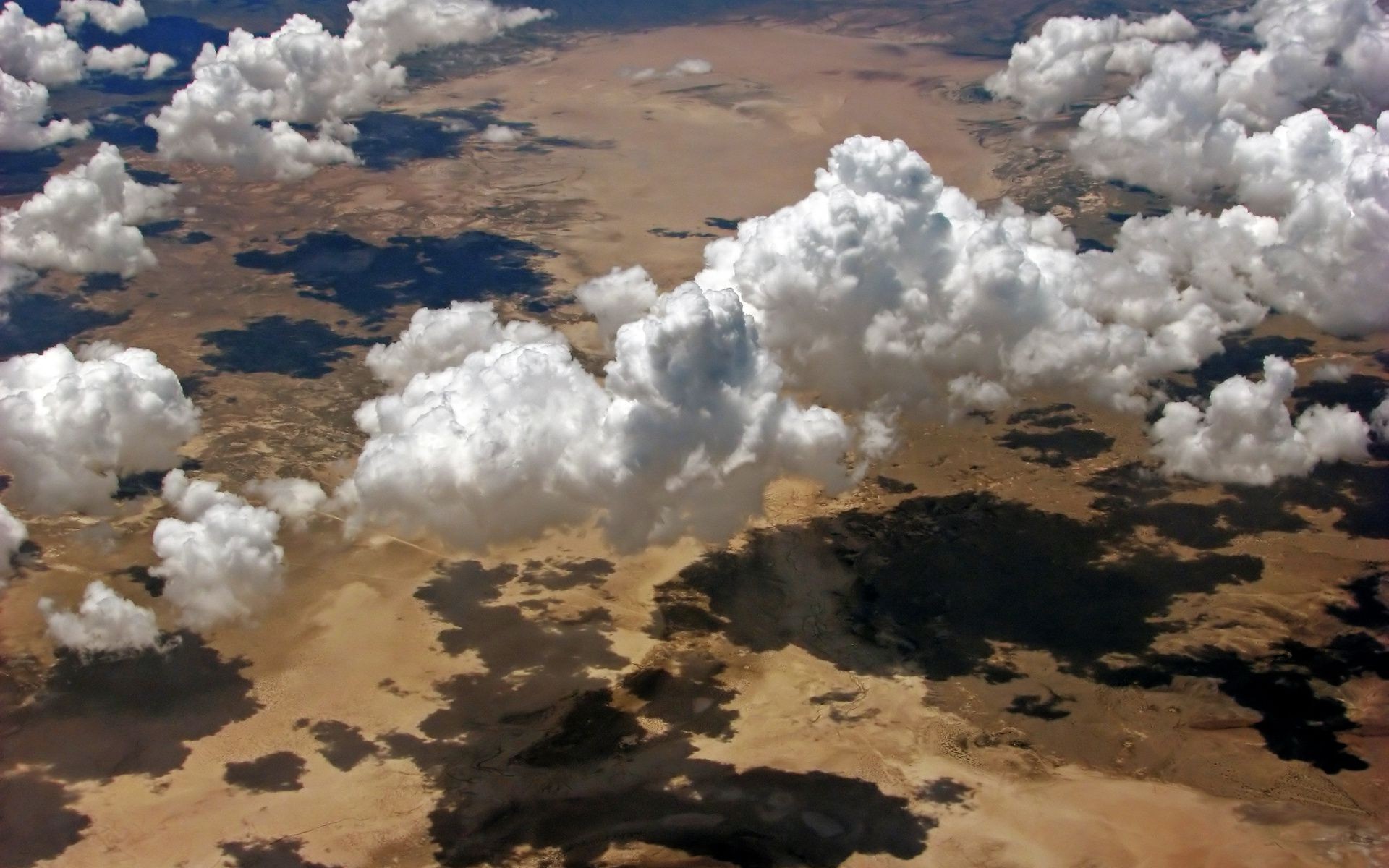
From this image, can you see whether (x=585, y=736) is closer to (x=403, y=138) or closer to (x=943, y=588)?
(x=943, y=588)

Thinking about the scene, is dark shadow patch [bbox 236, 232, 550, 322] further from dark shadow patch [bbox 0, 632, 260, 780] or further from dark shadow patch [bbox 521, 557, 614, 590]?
dark shadow patch [bbox 0, 632, 260, 780]

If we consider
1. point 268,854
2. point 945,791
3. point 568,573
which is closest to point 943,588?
point 945,791

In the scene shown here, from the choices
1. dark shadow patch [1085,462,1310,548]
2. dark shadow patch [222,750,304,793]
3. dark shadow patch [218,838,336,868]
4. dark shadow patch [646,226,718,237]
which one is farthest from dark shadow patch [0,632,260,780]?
dark shadow patch [646,226,718,237]

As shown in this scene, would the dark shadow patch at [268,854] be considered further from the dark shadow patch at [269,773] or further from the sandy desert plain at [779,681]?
the dark shadow patch at [269,773]

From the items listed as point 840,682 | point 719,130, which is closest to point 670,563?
point 840,682

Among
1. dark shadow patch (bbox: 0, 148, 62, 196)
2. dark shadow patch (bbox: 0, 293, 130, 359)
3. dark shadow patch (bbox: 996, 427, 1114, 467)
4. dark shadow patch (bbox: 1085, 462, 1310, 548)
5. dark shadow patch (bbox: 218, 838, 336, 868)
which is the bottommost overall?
dark shadow patch (bbox: 218, 838, 336, 868)
